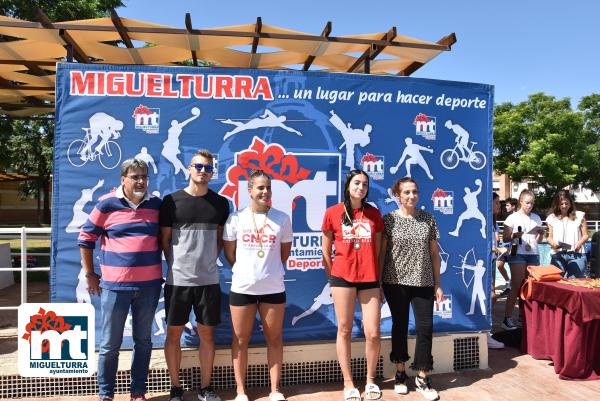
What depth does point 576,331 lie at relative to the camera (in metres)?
3.95

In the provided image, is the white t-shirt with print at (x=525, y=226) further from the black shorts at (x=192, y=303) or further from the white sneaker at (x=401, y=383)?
the black shorts at (x=192, y=303)

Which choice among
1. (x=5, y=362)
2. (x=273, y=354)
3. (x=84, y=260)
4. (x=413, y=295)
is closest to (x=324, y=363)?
(x=273, y=354)

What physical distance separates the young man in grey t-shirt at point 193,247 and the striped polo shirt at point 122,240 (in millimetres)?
162

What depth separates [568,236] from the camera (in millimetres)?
5535

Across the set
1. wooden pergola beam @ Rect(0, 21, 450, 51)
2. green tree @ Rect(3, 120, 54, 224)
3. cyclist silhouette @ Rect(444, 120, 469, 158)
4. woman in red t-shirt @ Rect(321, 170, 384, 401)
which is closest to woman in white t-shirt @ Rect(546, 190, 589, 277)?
cyclist silhouette @ Rect(444, 120, 469, 158)

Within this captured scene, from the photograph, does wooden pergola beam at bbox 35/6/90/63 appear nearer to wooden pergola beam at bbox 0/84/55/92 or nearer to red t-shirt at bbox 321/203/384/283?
wooden pergola beam at bbox 0/84/55/92

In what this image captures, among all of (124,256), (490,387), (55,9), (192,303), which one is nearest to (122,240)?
(124,256)

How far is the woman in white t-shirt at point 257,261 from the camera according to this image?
10.7ft

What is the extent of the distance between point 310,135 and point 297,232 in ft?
2.96

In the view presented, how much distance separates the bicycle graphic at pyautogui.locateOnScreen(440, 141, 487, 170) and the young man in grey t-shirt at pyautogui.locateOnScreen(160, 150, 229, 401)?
227 centimetres

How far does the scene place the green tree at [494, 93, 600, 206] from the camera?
26.1 m

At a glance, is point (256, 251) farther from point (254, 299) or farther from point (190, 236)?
point (190, 236)

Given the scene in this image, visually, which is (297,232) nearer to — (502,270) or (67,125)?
Result: (67,125)

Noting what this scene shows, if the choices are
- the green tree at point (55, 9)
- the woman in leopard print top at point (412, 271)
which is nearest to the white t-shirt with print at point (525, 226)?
the woman in leopard print top at point (412, 271)
